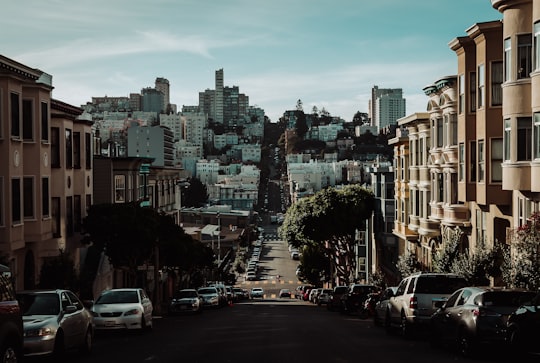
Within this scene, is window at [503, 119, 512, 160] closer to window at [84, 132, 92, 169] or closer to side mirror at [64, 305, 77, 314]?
side mirror at [64, 305, 77, 314]

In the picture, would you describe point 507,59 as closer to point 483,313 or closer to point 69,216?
point 483,313

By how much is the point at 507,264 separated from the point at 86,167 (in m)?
26.7

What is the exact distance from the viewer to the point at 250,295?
291ft

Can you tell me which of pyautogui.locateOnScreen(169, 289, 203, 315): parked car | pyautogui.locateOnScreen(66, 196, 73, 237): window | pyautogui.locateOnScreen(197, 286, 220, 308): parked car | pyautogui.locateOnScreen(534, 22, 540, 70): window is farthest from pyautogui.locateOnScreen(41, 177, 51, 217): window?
pyautogui.locateOnScreen(534, 22, 540, 70): window

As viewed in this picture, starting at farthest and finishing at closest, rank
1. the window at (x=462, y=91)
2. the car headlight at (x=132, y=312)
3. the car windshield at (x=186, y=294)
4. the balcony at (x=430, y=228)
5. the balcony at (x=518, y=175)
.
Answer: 1. the balcony at (x=430, y=228)
2. the car windshield at (x=186, y=294)
3. the window at (x=462, y=91)
4. the balcony at (x=518, y=175)
5. the car headlight at (x=132, y=312)

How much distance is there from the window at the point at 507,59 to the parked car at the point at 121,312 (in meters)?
14.3

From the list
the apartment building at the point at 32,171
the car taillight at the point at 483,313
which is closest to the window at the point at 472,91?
the apartment building at the point at 32,171

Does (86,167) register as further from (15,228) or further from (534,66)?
(534,66)

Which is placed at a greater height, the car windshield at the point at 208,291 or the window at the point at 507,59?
the window at the point at 507,59

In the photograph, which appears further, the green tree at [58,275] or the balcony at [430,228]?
the balcony at [430,228]

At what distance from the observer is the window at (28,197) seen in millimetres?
33219

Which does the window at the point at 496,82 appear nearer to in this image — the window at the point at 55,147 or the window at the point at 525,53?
the window at the point at 525,53

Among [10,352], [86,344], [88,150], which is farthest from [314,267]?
[10,352]

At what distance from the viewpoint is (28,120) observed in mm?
33531
